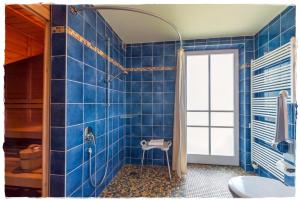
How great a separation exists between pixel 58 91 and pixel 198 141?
2538mm

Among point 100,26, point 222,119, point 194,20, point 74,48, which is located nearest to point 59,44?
point 74,48

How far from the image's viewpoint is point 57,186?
1427 millimetres

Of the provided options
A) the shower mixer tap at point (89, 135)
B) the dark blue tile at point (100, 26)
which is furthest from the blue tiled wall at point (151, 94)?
the shower mixer tap at point (89, 135)

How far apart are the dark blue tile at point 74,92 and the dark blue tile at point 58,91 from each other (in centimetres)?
5

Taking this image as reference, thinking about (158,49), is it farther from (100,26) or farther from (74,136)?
(74,136)

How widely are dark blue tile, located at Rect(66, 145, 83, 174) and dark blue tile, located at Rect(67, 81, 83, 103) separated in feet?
1.42

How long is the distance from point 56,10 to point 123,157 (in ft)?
7.89

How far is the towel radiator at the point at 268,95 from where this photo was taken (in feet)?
6.18

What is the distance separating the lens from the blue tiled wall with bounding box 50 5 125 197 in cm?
144

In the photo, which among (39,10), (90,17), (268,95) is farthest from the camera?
(268,95)

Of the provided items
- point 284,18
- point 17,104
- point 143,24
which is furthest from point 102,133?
point 284,18

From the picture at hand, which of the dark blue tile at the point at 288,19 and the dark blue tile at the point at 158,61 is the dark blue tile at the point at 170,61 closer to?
the dark blue tile at the point at 158,61

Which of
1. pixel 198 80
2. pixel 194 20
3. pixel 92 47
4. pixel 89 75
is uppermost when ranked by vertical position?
pixel 194 20

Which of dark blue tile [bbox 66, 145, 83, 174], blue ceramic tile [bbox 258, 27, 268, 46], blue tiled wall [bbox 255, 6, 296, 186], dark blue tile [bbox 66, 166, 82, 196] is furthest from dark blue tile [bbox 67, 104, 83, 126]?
blue ceramic tile [bbox 258, 27, 268, 46]
